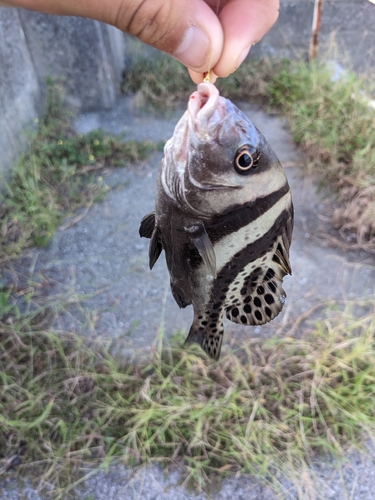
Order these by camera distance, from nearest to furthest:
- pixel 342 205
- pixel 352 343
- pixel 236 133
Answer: pixel 236 133
pixel 352 343
pixel 342 205

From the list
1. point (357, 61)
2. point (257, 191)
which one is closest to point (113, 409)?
point (257, 191)

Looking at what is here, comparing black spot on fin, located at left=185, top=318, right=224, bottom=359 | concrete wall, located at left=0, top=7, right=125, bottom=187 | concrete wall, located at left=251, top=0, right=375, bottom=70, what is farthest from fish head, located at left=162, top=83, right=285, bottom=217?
concrete wall, located at left=251, top=0, right=375, bottom=70

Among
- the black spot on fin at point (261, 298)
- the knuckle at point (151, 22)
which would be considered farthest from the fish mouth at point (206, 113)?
the black spot on fin at point (261, 298)

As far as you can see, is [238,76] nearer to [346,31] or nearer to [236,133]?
[346,31]

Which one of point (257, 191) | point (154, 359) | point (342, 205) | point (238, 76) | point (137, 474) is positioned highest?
point (257, 191)

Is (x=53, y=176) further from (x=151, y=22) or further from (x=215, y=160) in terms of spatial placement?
(x=215, y=160)

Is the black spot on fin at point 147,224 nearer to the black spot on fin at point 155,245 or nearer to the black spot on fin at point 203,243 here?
the black spot on fin at point 155,245
